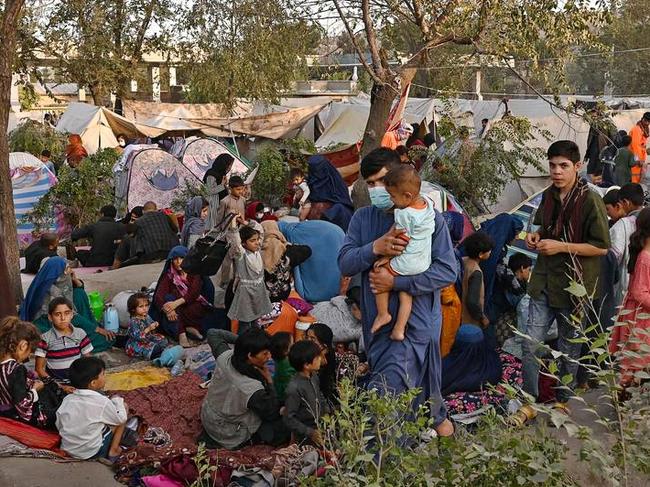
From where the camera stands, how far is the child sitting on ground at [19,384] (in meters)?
4.86

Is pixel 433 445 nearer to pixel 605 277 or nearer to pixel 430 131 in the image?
pixel 605 277

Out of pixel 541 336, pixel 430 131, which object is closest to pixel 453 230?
pixel 541 336

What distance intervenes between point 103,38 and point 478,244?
42.7 feet

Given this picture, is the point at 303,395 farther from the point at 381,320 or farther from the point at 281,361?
the point at 381,320

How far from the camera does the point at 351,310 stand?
6.41 metres

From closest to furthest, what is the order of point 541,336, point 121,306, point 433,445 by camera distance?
point 433,445, point 541,336, point 121,306

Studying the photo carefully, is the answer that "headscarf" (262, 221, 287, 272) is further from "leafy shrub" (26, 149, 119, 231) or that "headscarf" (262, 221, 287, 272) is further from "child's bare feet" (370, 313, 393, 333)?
"leafy shrub" (26, 149, 119, 231)

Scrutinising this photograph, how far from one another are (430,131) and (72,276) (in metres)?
9.89

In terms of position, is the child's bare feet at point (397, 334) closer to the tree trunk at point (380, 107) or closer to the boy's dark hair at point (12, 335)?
the boy's dark hair at point (12, 335)

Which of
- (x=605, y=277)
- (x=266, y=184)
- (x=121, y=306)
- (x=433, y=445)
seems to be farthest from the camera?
(x=266, y=184)

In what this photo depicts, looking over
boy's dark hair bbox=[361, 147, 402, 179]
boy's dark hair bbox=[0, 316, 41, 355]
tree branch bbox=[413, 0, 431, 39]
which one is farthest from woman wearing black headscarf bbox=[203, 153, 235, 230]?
boy's dark hair bbox=[361, 147, 402, 179]

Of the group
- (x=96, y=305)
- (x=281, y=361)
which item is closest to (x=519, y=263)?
(x=281, y=361)

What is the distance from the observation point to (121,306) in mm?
7344

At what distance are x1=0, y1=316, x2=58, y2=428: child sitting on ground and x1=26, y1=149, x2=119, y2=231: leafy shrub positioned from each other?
6.03 m
